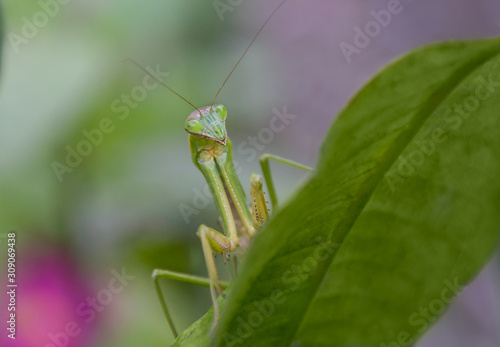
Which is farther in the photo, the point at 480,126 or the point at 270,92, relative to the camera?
the point at 270,92

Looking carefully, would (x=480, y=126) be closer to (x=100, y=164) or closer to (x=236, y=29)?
(x=100, y=164)

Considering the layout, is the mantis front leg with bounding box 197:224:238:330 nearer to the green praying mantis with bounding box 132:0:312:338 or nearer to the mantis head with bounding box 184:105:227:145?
the green praying mantis with bounding box 132:0:312:338

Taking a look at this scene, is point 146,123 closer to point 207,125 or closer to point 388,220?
point 207,125

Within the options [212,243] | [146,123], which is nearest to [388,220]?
[212,243]

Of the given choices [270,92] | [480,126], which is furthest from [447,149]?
[270,92]

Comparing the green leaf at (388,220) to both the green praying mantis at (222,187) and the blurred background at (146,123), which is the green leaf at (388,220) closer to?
the green praying mantis at (222,187)

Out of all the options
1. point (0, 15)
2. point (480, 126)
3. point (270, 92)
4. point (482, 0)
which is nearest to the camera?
point (480, 126)
